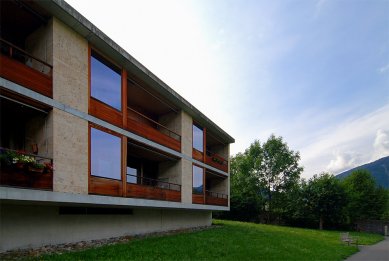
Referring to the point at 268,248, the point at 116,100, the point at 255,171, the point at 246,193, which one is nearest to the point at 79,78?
the point at 116,100

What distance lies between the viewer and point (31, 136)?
11398 millimetres

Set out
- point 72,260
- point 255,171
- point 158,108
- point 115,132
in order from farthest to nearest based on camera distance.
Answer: point 255,171 < point 158,108 < point 115,132 < point 72,260

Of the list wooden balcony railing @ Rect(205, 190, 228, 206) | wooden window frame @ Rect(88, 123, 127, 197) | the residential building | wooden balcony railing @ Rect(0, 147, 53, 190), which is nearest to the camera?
wooden balcony railing @ Rect(0, 147, 53, 190)

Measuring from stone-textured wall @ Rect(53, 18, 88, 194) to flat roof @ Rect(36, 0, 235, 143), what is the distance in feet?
1.08

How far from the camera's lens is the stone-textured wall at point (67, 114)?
1120 centimetres

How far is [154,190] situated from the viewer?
17.0 m

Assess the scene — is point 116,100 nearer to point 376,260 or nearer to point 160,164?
point 160,164

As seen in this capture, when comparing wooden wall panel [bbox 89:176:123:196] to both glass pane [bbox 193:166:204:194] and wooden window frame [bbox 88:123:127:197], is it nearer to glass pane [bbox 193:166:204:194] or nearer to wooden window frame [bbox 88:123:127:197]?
wooden window frame [bbox 88:123:127:197]

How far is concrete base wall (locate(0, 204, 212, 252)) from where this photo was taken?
10422 millimetres

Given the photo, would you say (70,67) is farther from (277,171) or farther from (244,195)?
(277,171)

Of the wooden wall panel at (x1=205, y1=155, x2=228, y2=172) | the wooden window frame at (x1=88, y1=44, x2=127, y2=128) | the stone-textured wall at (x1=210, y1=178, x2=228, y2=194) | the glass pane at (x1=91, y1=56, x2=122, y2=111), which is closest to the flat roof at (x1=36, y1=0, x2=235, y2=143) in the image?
the wooden window frame at (x1=88, y1=44, x2=127, y2=128)

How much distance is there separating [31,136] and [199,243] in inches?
345

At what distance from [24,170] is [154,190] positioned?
8092 millimetres

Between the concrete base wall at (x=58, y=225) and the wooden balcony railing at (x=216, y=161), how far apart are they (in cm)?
726
